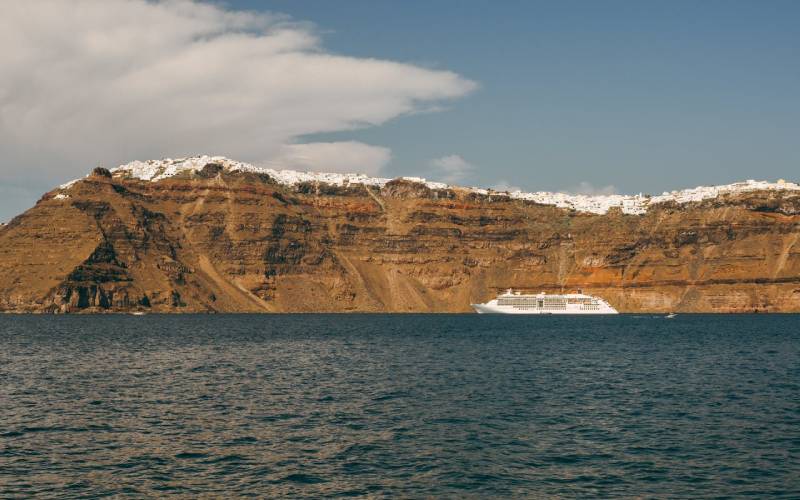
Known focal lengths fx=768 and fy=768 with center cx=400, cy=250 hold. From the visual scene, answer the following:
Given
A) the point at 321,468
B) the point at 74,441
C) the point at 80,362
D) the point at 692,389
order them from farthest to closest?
the point at 80,362 < the point at 692,389 < the point at 74,441 < the point at 321,468

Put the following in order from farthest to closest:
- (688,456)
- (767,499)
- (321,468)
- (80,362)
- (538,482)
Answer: (80,362)
(688,456)
(321,468)
(538,482)
(767,499)

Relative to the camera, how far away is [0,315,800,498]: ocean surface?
3222 centimetres

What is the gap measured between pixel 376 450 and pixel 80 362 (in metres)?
51.7

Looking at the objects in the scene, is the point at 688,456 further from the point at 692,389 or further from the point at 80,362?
the point at 80,362

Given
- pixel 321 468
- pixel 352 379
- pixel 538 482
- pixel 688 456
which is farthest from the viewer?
pixel 352 379

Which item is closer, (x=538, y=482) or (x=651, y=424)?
(x=538, y=482)

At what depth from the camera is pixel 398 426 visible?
43.8 meters

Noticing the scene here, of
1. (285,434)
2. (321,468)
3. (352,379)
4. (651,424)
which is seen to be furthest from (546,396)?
(321,468)

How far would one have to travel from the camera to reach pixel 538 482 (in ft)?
106

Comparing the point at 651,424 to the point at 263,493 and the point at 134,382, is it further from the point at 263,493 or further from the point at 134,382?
the point at 134,382

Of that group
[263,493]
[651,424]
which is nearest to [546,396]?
[651,424]

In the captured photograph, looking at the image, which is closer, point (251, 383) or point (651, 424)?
point (651, 424)

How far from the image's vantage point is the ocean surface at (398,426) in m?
32.2

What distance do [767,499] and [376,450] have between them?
1742 cm
